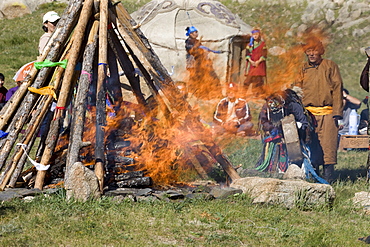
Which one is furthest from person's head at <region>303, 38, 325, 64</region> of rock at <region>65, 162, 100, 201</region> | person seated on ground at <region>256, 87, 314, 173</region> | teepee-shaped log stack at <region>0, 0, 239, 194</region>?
rock at <region>65, 162, 100, 201</region>

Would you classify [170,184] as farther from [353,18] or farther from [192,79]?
[353,18]

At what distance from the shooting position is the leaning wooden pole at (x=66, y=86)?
7.29m

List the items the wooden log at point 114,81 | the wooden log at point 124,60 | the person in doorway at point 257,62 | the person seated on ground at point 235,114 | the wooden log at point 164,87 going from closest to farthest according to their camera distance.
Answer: the wooden log at point 164,87, the wooden log at point 124,60, the wooden log at point 114,81, the person seated on ground at point 235,114, the person in doorway at point 257,62

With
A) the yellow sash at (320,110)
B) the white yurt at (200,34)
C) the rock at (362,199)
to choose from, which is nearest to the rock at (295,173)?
the rock at (362,199)

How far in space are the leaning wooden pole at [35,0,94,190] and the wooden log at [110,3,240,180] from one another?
0.47 metres

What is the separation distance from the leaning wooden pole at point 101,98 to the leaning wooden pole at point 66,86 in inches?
9.8

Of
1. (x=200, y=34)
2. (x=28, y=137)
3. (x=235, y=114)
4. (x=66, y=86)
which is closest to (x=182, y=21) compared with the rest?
(x=200, y=34)

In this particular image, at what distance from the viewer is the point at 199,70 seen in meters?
13.7

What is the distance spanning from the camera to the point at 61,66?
762cm

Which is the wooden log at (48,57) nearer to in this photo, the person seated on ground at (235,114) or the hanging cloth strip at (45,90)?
the hanging cloth strip at (45,90)

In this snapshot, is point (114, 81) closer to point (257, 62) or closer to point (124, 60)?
point (124, 60)

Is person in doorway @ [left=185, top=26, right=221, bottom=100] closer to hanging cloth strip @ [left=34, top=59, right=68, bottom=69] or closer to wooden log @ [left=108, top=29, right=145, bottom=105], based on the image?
wooden log @ [left=108, top=29, right=145, bottom=105]

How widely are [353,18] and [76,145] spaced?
24.5 meters

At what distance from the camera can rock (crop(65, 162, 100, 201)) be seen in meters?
6.25
